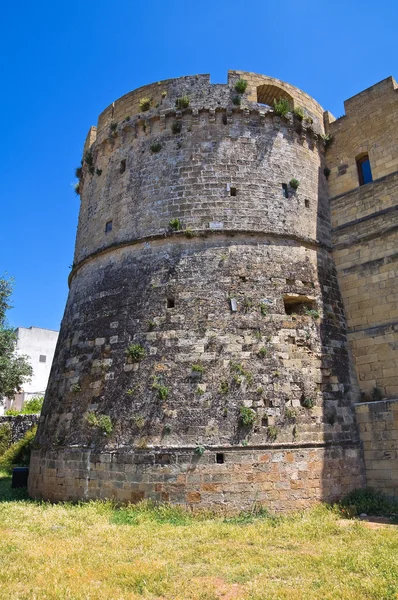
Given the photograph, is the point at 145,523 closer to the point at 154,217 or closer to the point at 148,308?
the point at 148,308

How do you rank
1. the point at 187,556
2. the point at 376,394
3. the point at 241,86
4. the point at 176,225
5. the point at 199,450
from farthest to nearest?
the point at 241,86, the point at 176,225, the point at 376,394, the point at 199,450, the point at 187,556

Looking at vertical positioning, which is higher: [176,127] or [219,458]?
[176,127]

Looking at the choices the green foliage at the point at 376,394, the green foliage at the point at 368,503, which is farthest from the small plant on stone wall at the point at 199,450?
the green foliage at the point at 376,394

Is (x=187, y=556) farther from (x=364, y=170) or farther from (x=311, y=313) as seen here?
(x=364, y=170)

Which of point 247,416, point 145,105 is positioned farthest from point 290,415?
point 145,105

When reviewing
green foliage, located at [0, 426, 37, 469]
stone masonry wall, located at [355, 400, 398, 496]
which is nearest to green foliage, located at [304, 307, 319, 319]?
stone masonry wall, located at [355, 400, 398, 496]

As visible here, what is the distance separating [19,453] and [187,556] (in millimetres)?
13874

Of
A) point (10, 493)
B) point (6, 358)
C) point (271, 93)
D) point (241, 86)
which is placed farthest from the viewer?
point (6, 358)

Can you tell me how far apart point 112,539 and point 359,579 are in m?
3.54

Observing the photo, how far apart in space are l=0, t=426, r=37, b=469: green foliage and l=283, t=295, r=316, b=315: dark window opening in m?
11.9

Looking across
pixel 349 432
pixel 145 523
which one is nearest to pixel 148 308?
pixel 145 523

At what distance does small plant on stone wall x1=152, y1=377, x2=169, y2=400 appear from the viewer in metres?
9.18

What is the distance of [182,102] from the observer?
1187 centimetres

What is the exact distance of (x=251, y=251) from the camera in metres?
10.6
